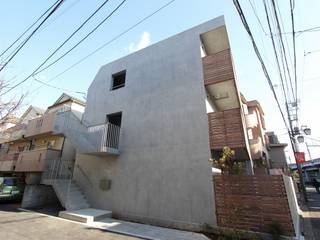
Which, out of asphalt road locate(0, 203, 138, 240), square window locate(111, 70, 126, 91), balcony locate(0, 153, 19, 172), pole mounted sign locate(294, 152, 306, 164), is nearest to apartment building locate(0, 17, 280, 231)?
square window locate(111, 70, 126, 91)

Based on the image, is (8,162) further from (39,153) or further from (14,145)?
(39,153)

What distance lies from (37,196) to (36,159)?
2.22 meters

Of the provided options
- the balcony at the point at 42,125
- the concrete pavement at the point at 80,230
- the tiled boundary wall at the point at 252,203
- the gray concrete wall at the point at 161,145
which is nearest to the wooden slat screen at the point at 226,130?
A: the gray concrete wall at the point at 161,145

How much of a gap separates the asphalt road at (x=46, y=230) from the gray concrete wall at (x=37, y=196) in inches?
105

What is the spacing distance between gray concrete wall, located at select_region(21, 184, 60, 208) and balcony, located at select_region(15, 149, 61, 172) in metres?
1.12

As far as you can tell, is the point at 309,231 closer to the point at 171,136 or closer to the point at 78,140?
the point at 171,136

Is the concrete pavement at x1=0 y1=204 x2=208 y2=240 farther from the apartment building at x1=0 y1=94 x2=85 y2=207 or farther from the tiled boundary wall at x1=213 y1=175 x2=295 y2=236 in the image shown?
the apartment building at x1=0 y1=94 x2=85 y2=207

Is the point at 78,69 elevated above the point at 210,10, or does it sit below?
below

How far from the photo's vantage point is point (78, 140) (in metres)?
9.34

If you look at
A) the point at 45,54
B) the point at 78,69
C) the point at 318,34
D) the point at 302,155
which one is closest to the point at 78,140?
the point at 78,69

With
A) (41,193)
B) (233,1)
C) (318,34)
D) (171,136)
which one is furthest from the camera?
(41,193)

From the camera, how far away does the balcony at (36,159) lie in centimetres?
1097

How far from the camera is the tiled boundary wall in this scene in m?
5.14

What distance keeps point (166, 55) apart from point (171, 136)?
4.53 metres
